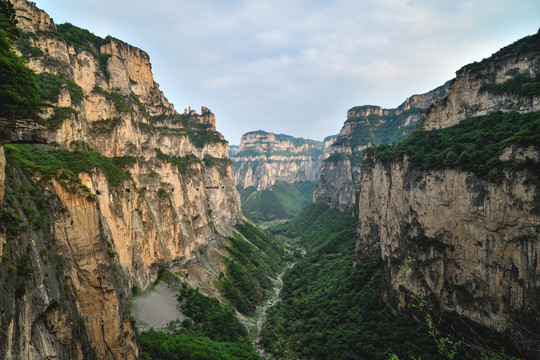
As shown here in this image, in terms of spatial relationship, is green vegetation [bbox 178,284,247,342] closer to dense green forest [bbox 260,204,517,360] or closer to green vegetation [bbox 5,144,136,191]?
dense green forest [bbox 260,204,517,360]

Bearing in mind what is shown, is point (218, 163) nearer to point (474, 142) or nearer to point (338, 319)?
point (338, 319)

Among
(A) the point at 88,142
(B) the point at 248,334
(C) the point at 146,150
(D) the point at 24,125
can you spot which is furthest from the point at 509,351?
(C) the point at 146,150

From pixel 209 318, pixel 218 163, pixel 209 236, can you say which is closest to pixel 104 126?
pixel 209 318

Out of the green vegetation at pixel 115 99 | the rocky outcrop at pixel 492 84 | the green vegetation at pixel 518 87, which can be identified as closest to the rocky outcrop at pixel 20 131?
the green vegetation at pixel 115 99

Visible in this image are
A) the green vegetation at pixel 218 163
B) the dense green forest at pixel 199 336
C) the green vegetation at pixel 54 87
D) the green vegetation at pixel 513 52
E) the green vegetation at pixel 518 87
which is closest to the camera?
the dense green forest at pixel 199 336

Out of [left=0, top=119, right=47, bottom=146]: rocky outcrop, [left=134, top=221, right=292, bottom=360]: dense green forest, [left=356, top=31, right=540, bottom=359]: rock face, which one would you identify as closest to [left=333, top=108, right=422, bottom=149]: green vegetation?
[left=134, top=221, right=292, bottom=360]: dense green forest

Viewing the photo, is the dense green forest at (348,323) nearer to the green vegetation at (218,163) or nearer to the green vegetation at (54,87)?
the green vegetation at (218,163)
